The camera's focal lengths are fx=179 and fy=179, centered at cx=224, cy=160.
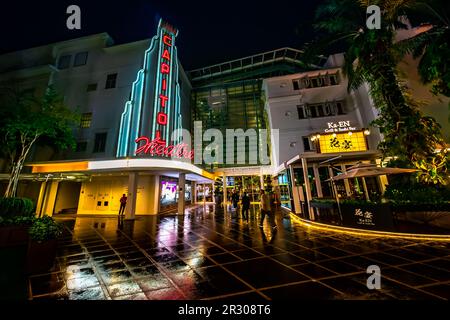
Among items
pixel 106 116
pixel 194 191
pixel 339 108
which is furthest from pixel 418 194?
pixel 106 116

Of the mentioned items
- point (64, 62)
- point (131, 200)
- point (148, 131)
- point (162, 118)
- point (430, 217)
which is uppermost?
point (64, 62)

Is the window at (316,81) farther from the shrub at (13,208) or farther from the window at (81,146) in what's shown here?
the shrub at (13,208)

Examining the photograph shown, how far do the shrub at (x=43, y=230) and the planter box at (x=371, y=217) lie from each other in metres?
9.90

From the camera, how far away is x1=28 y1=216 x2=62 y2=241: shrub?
159 inches

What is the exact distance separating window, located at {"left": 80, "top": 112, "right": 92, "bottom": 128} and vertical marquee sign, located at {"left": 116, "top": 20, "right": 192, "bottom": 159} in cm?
398

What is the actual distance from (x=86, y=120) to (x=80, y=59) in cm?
692

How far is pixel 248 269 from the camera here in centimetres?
390

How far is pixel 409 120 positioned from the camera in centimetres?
759

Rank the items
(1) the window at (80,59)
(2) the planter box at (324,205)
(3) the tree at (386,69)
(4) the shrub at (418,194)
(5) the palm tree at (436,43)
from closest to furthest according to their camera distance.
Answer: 1. (4) the shrub at (418,194)
2. (3) the tree at (386,69)
3. (5) the palm tree at (436,43)
4. (2) the planter box at (324,205)
5. (1) the window at (80,59)

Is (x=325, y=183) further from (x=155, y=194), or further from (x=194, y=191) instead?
(x=194, y=191)

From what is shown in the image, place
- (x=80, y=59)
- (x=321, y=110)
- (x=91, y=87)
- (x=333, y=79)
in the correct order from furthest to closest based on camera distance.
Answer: (x=333, y=79) → (x=80, y=59) → (x=321, y=110) → (x=91, y=87)

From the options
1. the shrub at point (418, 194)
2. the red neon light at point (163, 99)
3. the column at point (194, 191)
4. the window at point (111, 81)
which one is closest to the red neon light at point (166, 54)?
the red neon light at point (163, 99)

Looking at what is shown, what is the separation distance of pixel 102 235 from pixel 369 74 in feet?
47.5

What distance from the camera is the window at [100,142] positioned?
14.5 m
